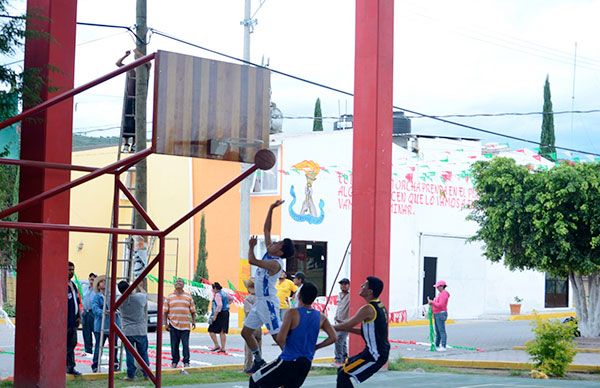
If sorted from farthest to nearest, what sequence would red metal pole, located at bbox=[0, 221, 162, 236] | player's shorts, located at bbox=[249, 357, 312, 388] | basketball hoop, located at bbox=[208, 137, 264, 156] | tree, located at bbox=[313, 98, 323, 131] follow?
1. tree, located at bbox=[313, 98, 323, 131]
2. basketball hoop, located at bbox=[208, 137, 264, 156]
3. player's shorts, located at bbox=[249, 357, 312, 388]
4. red metal pole, located at bbox=[0, 221, 162, 236]

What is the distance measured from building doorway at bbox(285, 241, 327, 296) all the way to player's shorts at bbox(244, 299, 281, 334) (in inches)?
1056

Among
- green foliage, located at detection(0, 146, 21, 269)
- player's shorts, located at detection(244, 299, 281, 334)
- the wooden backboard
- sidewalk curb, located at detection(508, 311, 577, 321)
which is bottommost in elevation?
sidewalk curb, located at detection(508, 311, 577, 321)

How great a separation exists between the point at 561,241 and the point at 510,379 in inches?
348

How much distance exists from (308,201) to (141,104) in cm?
2108

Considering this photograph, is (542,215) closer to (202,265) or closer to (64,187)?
(202,265)

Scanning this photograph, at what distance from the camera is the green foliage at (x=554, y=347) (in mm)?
20531

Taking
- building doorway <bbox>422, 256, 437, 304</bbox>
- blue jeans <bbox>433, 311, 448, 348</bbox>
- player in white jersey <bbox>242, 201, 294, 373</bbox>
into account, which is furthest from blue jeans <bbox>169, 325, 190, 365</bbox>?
building doorway <bbox>422, 256, 437, 304</bbox>

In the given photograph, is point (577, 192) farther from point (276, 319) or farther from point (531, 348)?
point (276, 319)

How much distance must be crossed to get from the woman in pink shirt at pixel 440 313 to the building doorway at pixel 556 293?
2280 centimetres

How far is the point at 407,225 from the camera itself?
41906mm

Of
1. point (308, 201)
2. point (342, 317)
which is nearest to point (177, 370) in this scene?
point (342, 317)

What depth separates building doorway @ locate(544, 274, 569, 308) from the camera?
161ft

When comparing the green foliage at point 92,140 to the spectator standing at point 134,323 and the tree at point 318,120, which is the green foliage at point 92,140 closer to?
the tree at point 318,120

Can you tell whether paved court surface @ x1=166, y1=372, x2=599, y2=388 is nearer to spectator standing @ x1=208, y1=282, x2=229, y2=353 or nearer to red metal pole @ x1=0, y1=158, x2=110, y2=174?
spectator standing @ x1=208, y1=282, x2=229, y2=353
